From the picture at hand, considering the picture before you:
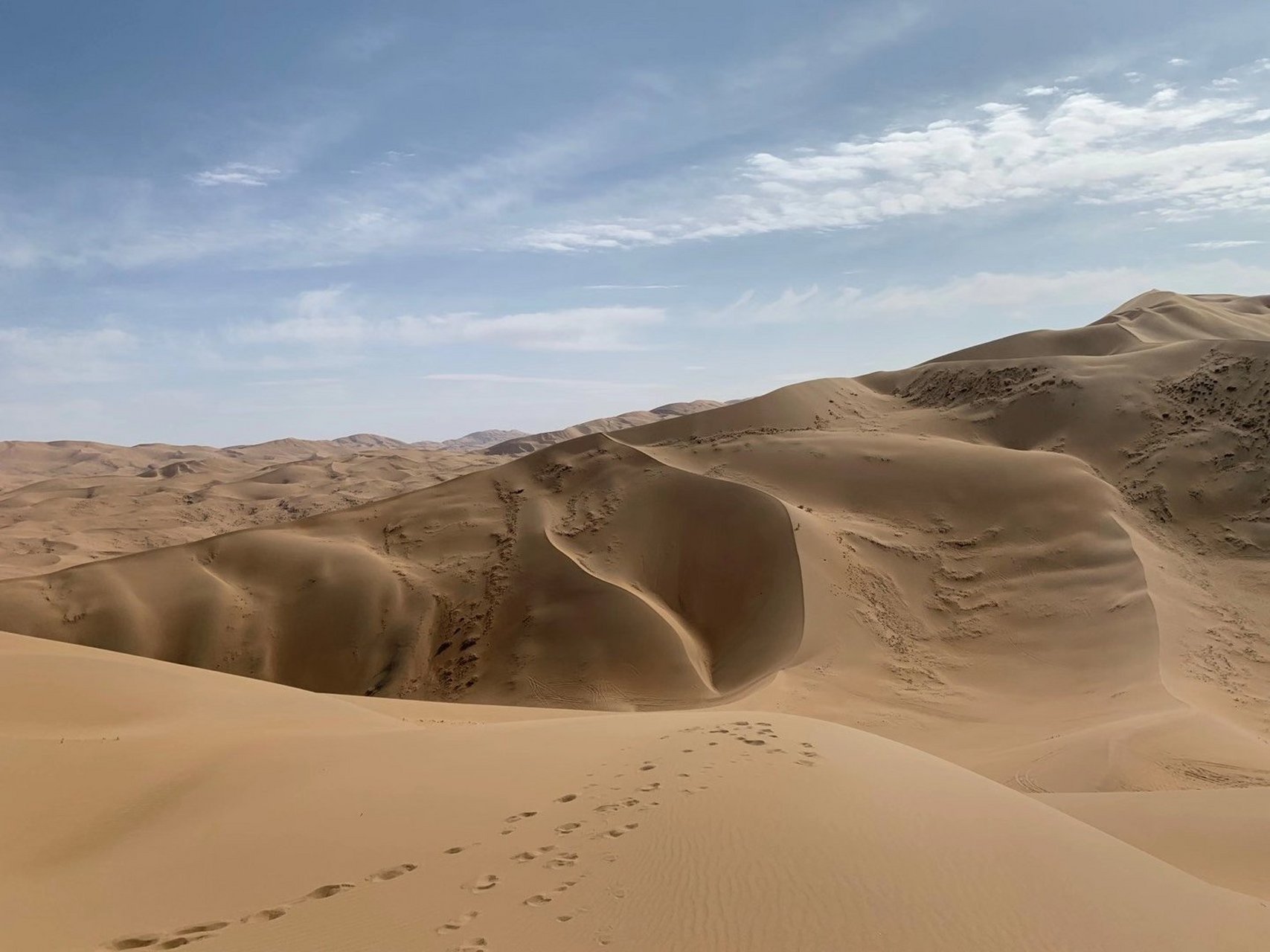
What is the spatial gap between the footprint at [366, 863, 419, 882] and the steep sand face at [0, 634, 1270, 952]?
17 mm

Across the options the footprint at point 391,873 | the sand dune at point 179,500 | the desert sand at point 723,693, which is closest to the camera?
the desert sand at point 723,693

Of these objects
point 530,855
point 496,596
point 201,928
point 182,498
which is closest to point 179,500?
point 182,498

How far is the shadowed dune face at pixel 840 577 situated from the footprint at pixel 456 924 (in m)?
6.94

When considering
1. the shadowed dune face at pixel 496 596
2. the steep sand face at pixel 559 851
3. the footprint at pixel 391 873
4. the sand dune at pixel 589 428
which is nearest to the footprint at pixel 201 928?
the steep sand face at pixel 559 851

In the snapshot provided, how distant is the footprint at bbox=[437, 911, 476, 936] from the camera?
3.64 m

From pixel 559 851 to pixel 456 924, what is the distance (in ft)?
3.03

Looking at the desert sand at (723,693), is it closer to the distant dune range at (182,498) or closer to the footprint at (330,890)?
the footprint at (330,890)

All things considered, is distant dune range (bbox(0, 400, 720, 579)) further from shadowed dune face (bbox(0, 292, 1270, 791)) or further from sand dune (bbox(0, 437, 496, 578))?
shadowed dune face (bbox(0, 292, 1270, 791))

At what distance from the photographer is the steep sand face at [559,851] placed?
3.70 meters

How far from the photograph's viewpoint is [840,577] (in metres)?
16.5

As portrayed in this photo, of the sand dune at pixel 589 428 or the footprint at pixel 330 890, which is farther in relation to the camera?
the sand dune at pixel 589 428

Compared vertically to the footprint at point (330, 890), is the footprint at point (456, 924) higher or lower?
higher

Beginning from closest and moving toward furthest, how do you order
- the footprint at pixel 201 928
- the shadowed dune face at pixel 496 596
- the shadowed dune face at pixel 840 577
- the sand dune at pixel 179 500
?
1. the footprint at pixel 201 928
2. the shadowed dune face at pixel 840 577
3. the shadowed dune face at pixel 496 596
4. the sand dune at pixel 179 500

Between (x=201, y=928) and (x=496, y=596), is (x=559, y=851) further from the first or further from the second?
(x=496, y=596)
